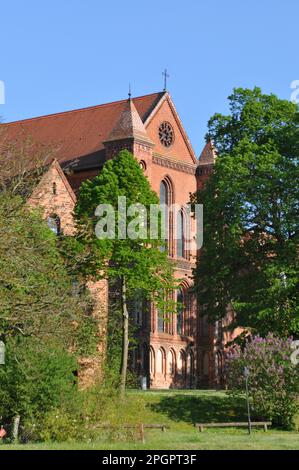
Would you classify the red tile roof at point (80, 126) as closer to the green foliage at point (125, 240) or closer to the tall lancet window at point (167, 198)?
the tall lancet window at point (167, 198)

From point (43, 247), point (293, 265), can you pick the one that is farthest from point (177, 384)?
point (43, 247)

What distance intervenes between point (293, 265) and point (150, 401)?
9077 mm

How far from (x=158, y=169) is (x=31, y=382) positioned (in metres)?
32.4

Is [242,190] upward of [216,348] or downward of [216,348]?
upward

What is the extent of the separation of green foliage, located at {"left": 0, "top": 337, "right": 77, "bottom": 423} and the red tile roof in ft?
96.6

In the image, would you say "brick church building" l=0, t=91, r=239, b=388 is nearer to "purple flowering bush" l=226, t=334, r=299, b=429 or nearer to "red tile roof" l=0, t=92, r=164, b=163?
"red tile roof" l=0, t=92, r=164, b=163

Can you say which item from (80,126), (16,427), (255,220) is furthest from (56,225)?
(80,126)

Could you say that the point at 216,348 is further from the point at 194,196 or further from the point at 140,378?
the point at 194,196

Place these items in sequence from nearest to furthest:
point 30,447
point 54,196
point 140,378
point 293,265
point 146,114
A: 1. point 30,447
2. point 293,265
3. point 54,196
4. point 140,378
5. point 146,114

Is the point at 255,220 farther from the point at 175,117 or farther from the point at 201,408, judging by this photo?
the point at 175,117

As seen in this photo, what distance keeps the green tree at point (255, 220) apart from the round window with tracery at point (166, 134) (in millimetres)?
17654

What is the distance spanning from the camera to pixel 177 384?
210 feet

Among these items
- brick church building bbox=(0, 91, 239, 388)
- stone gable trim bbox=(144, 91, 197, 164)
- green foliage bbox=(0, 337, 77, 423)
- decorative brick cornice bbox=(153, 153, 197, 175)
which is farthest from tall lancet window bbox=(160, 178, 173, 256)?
green foliage bbox=(0, 337, 77, 423)

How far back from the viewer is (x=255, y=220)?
46094mm
